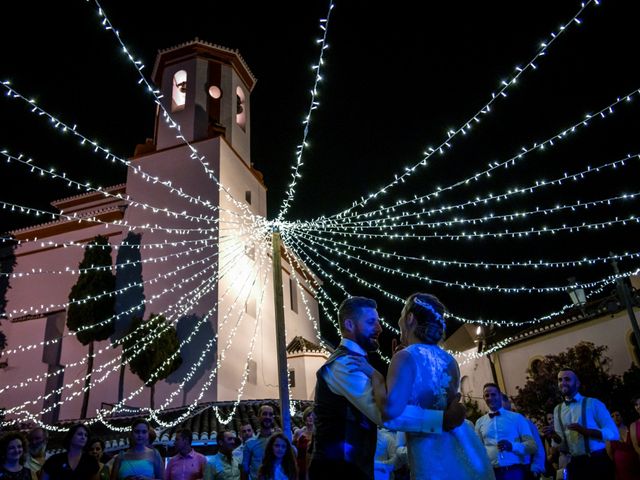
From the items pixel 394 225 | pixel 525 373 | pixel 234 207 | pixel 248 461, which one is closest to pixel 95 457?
pixel 248 461

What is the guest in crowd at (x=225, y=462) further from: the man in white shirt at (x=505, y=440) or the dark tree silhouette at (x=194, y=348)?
the dark tree silhouette at (x=194, y=348)

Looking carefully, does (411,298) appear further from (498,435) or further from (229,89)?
(229,89)

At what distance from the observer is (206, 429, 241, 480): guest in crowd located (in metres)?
6.09

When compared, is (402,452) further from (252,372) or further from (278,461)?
(252,372)

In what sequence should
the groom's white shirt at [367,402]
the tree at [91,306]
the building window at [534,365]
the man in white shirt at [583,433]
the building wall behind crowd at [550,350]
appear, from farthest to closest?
the building window at [534,365]
the building wall behind crowd at [550,350]
the tree at [91,306]
the man in white shirt at [583,433]
the groom's white shirt at [367,402]

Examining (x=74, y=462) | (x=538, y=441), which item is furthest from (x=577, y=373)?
(x=74, y=462)

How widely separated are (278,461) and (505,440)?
7.31 ft

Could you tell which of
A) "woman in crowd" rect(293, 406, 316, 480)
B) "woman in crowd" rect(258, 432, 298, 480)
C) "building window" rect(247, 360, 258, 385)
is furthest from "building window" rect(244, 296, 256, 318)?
"woman in crowd" rect(258, 432, 298, 480)

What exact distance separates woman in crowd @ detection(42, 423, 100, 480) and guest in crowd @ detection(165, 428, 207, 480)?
0.92 metres

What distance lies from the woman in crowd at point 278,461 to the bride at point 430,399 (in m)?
3.15

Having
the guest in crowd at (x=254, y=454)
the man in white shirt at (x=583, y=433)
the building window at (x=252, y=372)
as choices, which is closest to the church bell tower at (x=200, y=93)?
the building window at (x=252, y=372)

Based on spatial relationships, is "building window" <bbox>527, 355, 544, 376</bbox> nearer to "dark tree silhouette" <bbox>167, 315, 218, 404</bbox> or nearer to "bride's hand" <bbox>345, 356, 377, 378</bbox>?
"dark tree silhouette" <bbox>167, 315, 218, 404</bbox>

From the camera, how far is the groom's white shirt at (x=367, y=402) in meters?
2.32

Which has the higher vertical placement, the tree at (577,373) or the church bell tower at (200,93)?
the church bell tower at (200,93)
